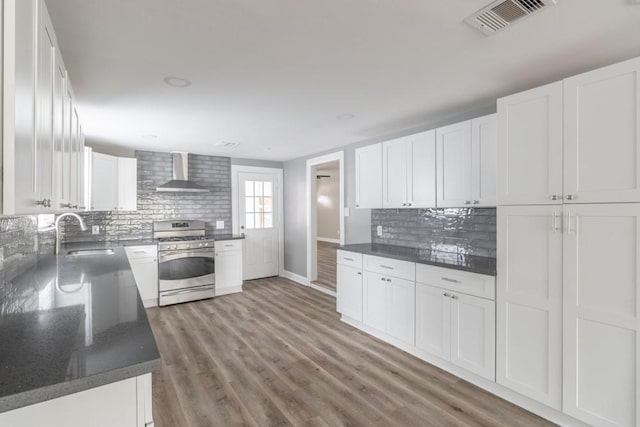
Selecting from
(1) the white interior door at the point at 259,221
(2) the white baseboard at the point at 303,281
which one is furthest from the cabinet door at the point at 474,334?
(1) the white interior door at the point at 259,221

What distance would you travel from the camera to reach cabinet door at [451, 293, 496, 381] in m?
2.33

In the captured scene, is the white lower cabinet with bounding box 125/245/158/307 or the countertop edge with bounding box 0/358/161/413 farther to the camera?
the white lower cabinet with bounding box 125/245/158/307

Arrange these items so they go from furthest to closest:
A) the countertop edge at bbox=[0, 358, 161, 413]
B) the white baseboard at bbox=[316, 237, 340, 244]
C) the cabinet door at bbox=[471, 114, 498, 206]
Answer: the white baseboard at bbox=[316, 237, 340, 244] → the cabinet door at bbox=[471, 114, 498, 206] → the countertop edge at bbox=[0, 358, 161, 413]

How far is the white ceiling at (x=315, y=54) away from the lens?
5.11ft

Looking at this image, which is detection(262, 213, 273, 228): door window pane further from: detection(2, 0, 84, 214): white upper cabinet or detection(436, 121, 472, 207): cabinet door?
detection(2, 0, 84, 214): white upper cabinet

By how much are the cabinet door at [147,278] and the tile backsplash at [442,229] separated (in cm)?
312

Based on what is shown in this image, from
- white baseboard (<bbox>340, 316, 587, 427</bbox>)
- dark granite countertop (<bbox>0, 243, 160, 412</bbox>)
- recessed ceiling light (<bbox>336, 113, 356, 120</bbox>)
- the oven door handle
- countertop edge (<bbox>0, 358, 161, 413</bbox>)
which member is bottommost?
white baseboard (<bbox>340, 316, 587, 427</bbox>)

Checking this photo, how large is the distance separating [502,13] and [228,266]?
183 inches

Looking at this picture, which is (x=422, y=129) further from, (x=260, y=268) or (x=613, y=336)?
(x=260, y=268)

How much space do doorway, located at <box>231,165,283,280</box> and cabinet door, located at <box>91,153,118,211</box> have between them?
1.86 metres

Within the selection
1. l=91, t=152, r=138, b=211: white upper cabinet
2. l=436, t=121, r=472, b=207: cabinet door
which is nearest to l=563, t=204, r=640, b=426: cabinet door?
l=436, t=121, r=472, b=207: cabinet door

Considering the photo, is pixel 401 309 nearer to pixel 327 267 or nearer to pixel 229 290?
pixel 229 290

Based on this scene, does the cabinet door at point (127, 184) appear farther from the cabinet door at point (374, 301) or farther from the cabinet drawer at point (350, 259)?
the cabinet door at point (374, 301)

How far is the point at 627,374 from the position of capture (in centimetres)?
172
